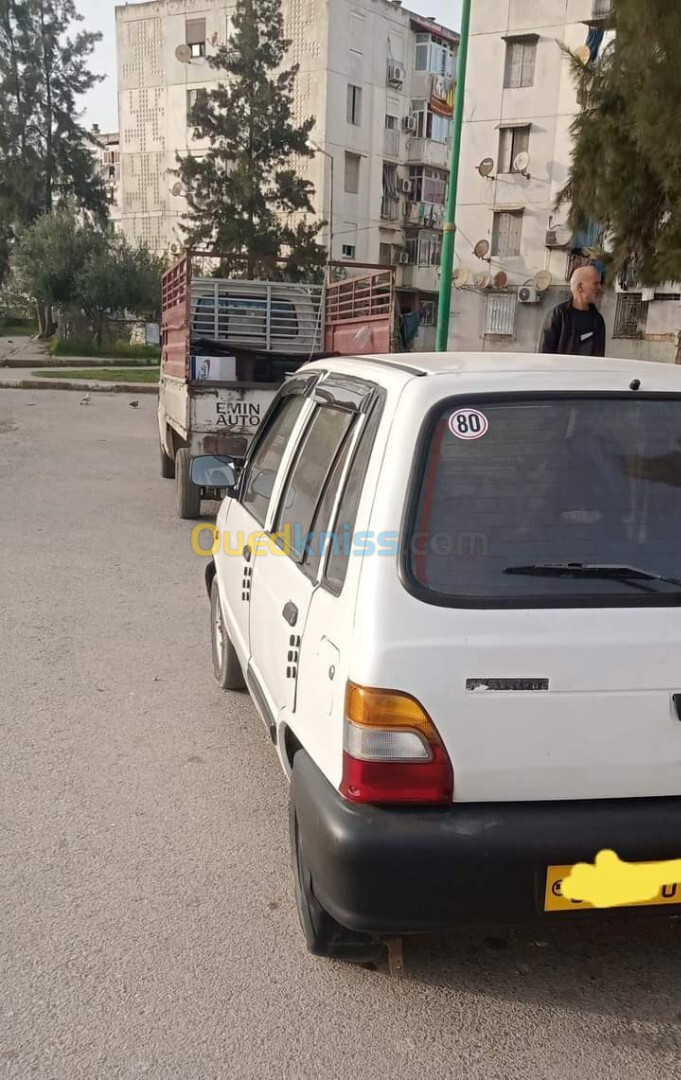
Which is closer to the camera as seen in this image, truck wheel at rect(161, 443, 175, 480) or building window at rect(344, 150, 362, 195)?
truck wheel at rect(161, 443, 175, 480)

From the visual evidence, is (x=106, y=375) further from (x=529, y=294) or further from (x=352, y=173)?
(x=352, y=173)

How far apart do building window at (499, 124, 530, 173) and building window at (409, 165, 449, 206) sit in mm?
12850

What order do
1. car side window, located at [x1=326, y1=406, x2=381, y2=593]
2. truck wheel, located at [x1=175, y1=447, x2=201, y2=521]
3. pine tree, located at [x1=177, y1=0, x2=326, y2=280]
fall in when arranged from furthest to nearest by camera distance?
pine tree, located at [x1=177, y1=0, x2=326, y2=280] → truck wheel, located at [x1=175, y1=447, x2=201, y2=521] → car side window, located at [x1=326, y1=406, x2=381, y2=593]

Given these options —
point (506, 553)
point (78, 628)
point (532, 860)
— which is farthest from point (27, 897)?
point (78, 628)

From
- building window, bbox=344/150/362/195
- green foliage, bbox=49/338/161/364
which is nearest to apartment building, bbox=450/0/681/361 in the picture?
building window, bbox=344/150/362/195

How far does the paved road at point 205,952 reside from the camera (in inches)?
88.2

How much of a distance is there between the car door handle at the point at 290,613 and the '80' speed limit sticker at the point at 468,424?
2.53 feet

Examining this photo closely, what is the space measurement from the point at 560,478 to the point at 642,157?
314 inches

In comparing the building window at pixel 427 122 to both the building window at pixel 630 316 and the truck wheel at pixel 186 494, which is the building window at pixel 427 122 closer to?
the building window at pixel 630 316

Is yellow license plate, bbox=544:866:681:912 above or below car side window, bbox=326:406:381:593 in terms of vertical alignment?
below

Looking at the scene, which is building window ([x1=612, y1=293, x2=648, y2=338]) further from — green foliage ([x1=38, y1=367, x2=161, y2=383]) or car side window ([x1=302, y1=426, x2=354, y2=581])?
car side window ([x1=302, y1=426, x2=354, y2=581])

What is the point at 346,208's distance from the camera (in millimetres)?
42125

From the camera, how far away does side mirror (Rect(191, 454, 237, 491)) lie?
4195 mm

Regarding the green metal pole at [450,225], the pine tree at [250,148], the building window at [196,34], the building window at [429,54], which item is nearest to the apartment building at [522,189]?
the pine tree at [250,148]
